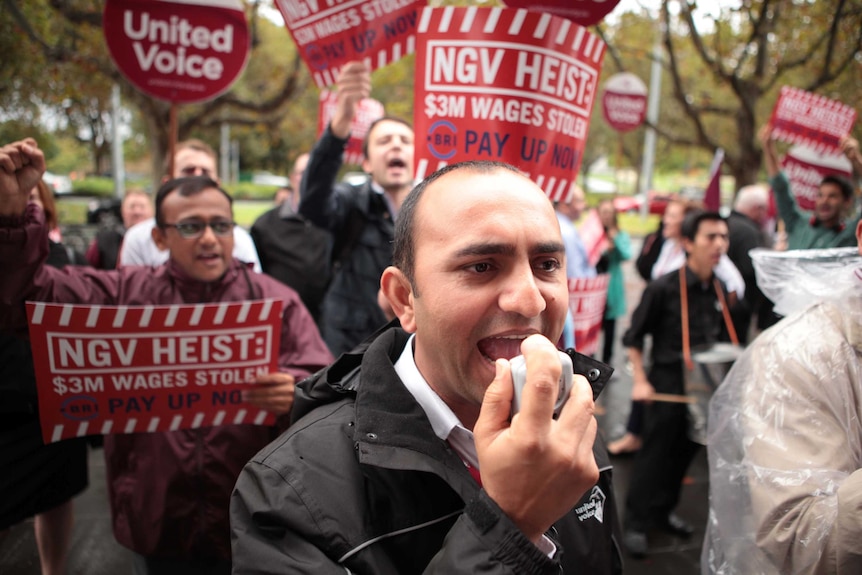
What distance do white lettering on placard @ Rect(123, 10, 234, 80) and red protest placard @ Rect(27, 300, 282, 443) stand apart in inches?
78.9

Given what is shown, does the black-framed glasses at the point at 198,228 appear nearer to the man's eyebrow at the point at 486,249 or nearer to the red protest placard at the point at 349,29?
the red protest placard at the point at 349,29

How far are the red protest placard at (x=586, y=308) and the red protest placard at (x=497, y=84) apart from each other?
1.38 m

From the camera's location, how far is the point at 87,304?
243cm

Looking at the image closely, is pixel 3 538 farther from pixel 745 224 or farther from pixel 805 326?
pixel 745 224

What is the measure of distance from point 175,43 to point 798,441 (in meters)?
3.60

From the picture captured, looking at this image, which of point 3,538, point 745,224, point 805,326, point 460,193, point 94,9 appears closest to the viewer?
point 460,193

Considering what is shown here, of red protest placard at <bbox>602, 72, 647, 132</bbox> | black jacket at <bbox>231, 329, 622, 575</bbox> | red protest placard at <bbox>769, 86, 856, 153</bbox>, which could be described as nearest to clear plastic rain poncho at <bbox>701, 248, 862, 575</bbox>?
black jacket at <bbox>231, 329, 622, 575</bbox>

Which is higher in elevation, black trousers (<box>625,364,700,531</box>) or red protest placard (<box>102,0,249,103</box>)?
red protest placard (<box>102,0,249,103</box>)

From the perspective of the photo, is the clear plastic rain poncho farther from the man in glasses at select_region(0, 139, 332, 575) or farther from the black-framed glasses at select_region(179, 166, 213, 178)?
the black-framed glasses at select_region(179, 166, 213, 178)

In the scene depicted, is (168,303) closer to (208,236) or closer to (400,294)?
(208,236)

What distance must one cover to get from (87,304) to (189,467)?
0.72 meters

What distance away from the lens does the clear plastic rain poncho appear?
1.55m

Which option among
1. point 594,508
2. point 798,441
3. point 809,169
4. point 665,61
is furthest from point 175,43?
point 665,61

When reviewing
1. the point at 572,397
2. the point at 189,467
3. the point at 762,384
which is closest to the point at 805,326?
the point at 762,384
